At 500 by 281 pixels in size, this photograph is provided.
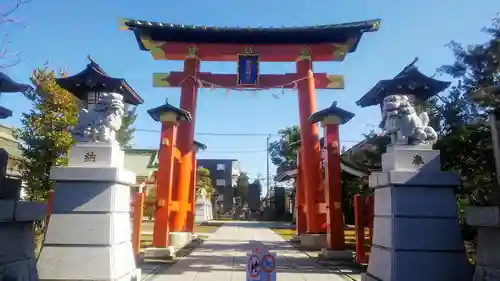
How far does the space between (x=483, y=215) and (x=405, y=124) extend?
1796 mm

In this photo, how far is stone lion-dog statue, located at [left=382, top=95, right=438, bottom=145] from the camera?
17.8 ft

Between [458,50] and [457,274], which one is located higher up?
[458,50]

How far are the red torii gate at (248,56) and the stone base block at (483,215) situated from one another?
7.01 meters

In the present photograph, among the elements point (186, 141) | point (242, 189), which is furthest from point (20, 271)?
point (242, 189)

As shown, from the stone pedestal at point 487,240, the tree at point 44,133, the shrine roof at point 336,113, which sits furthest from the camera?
the tree at point 44,133

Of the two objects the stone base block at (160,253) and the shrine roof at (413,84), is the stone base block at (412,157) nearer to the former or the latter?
the shrine roof at (413,84)

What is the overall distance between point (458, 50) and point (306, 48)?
5607mm

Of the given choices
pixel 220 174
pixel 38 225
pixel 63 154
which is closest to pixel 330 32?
pixel 63 154

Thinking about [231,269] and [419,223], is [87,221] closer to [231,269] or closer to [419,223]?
[231,269]

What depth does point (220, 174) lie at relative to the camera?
52875mm

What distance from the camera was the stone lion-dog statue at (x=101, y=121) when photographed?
5.42 m

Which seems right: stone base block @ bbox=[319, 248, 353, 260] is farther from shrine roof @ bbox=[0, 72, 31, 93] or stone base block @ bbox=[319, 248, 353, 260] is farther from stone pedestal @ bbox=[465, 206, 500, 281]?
shrine roof @ bbox=[0, 72, 31, 93]

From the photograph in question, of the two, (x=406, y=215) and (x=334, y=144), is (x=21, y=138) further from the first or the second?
(x=406, y=215)

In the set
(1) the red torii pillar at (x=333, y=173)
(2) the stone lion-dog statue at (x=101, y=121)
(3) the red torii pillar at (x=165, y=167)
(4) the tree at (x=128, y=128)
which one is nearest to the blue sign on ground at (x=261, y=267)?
(2) the stone lion-dog statue at (x=101, y=121)
